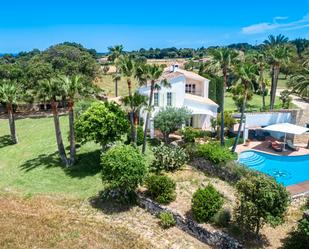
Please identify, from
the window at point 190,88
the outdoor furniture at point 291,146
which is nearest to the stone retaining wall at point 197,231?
the outdoor furniture at point 291,146

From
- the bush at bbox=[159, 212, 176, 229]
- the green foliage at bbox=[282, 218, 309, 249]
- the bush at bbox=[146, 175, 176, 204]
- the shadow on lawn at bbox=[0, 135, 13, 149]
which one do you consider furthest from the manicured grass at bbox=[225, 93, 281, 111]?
the green foliage at bbox=[282, 218, 309, 249]

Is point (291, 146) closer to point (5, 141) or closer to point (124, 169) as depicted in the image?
point (124, 169)

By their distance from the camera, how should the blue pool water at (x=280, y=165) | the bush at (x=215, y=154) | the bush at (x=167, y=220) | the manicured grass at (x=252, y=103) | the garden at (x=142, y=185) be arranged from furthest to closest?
the manicured grass at (x=252, y=103)
the blue pool water at (x=280, y=165)
the bush at (x=215, y=154)
the bush at (x=167, y=220)
the garden at (x=142, y=185)

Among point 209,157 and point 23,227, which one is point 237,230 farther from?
point 23,227

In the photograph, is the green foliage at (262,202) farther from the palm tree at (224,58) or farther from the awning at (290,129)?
the awning at (290,129)

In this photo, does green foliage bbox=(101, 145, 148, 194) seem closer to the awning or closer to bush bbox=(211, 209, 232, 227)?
bush bbox=(211, 209, 232, 227)
